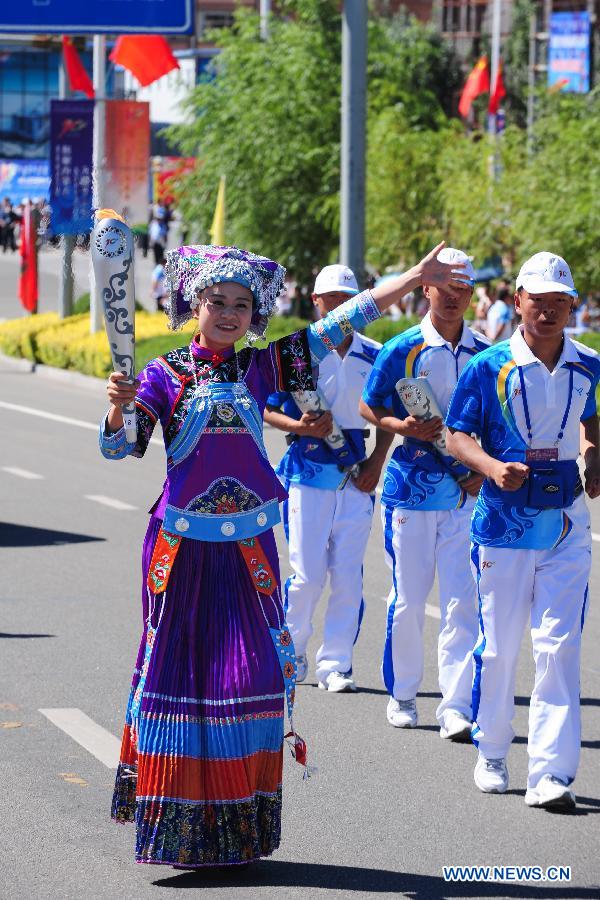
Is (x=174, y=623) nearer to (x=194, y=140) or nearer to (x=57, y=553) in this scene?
(x=57, y=553)

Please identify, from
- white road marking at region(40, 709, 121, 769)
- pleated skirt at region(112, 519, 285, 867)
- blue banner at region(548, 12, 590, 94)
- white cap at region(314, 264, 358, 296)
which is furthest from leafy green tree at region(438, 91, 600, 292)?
blue banner at region(548, 12, 590, 94)

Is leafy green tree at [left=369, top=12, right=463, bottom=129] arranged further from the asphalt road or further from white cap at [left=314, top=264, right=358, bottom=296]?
white cap at [left=314, top=264, right=358, bottom=296]

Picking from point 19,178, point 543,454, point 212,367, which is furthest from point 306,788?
point 19,178

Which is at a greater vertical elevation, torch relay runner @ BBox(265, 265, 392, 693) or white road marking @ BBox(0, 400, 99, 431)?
torch relay runner @ BBox(265, 265, 392, 693)

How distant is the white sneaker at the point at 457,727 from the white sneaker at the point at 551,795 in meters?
1.02

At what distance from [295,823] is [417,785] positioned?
71 cm

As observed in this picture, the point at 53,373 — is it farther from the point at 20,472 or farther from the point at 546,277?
the point at 546,277

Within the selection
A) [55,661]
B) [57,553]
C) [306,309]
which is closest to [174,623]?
[55,661]

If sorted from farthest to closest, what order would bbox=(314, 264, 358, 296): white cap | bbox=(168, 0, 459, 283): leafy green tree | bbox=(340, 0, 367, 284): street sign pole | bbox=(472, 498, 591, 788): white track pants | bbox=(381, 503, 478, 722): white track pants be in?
bbox=(168, 0, 459, 283): leafy green tree
bbox=(340, 0, 367, 284): street sign pole
bbox=(314, 264, 358, 296): white cap
bbox=(381, 503, 478, 722): white track pants
bbox=(472, 498, 591, 788): white track pants

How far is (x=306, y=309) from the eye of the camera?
37219 mm

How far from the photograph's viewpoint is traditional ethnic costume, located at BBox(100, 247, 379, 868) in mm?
5773

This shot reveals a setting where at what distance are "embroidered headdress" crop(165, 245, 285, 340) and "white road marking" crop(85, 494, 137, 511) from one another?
8.95 metres

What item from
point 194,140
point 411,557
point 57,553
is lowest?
point 57,553

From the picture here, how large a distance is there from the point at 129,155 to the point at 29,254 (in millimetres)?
9524
